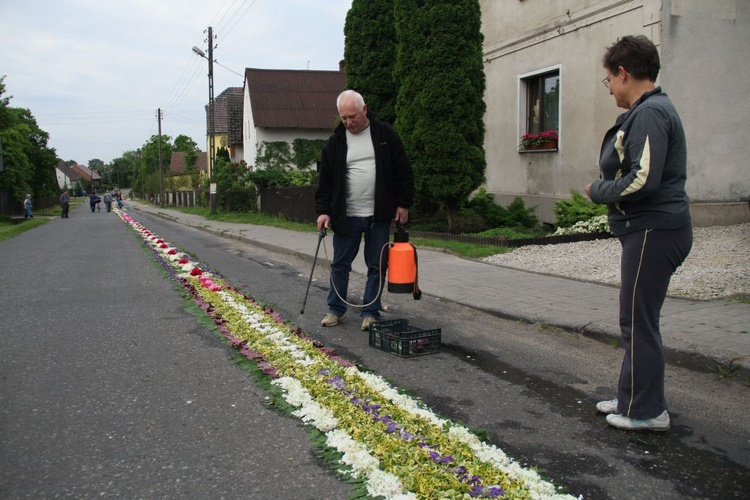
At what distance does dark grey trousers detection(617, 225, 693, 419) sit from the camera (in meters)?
3.41

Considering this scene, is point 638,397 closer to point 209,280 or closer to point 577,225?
point 209,280

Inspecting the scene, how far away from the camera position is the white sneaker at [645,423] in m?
3.50

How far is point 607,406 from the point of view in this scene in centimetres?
375

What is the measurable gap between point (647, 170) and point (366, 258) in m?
3.23

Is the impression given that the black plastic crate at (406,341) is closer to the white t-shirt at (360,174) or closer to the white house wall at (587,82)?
the white t-shirt at (360,174)

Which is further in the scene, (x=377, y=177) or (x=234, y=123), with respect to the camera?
(x=234, y=123)

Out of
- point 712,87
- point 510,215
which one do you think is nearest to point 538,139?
point 510,215

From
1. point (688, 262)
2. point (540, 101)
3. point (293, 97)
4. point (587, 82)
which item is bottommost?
point (688, 262)

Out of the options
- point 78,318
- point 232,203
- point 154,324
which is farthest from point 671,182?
point 232,203

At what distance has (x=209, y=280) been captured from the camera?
358 inches

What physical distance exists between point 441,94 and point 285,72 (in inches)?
1245

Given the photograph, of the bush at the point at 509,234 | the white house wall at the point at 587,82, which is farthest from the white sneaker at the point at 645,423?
the white house wall at the point at 587,82

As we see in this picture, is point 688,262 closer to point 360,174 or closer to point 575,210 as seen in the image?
point 575,210

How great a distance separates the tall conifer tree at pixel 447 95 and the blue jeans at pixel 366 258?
720cm
